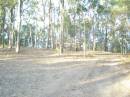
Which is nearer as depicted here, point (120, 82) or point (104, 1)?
point (120, 82)

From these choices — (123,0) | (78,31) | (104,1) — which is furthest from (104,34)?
(123,0)

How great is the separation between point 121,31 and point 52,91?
40071 millimetres

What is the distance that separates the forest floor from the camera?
575 inches

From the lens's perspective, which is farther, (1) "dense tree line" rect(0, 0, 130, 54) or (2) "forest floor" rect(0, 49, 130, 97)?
(1) "dense tree line" rect(0, 0, 130, 54)

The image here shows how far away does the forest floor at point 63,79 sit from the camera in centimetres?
1460

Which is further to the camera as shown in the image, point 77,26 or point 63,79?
point 77,26

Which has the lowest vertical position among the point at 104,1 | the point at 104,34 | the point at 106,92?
the point at 106,92

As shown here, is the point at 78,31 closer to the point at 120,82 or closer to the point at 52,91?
the point at 120,82

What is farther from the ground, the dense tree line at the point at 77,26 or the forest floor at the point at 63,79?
the dense tree line at the point at 77,26

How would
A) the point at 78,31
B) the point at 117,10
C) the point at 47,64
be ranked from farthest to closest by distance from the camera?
the point at 78,31 < the point at 117,10 < the point at 47,64

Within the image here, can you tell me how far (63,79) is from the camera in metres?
17.8

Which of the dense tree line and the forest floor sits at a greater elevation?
the dense tree line

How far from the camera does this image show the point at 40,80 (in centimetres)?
1728

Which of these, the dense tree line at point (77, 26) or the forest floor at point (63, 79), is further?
the dense tree line at point (77, 26)
